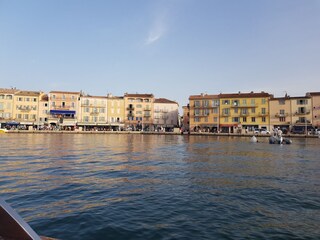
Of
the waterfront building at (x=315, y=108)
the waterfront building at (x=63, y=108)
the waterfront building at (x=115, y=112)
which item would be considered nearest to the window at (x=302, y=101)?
the waterfront building at (x=315, y=108)

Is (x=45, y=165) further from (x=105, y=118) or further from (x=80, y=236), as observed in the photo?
(x=105, y=118)

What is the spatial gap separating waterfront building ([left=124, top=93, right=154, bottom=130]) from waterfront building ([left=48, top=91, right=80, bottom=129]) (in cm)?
1839

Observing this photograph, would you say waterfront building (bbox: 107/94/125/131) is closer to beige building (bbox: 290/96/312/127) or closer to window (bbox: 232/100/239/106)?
window (bbox: 232/100/239/106)

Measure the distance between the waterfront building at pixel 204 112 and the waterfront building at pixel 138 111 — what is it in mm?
15953

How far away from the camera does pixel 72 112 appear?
89.0 metres

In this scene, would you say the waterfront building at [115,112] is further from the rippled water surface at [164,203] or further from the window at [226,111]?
the rippled water surface at [164,203]

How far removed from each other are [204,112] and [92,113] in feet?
133

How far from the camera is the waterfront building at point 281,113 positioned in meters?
76.2

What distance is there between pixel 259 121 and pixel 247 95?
9231 mm

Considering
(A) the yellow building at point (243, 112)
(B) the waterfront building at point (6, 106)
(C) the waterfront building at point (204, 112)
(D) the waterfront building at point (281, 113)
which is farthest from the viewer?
(C) the waterfront building at point (204, 112)

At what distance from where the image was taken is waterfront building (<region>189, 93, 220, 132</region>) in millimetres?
85812

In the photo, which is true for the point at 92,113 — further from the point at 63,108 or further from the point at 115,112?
the point at 63,108

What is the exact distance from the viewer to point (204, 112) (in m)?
87.3

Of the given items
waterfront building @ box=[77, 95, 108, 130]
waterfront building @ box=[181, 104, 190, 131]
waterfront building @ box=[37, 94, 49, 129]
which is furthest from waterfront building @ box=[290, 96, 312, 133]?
waterfront building @ box=[37, 94, 49, 129]
